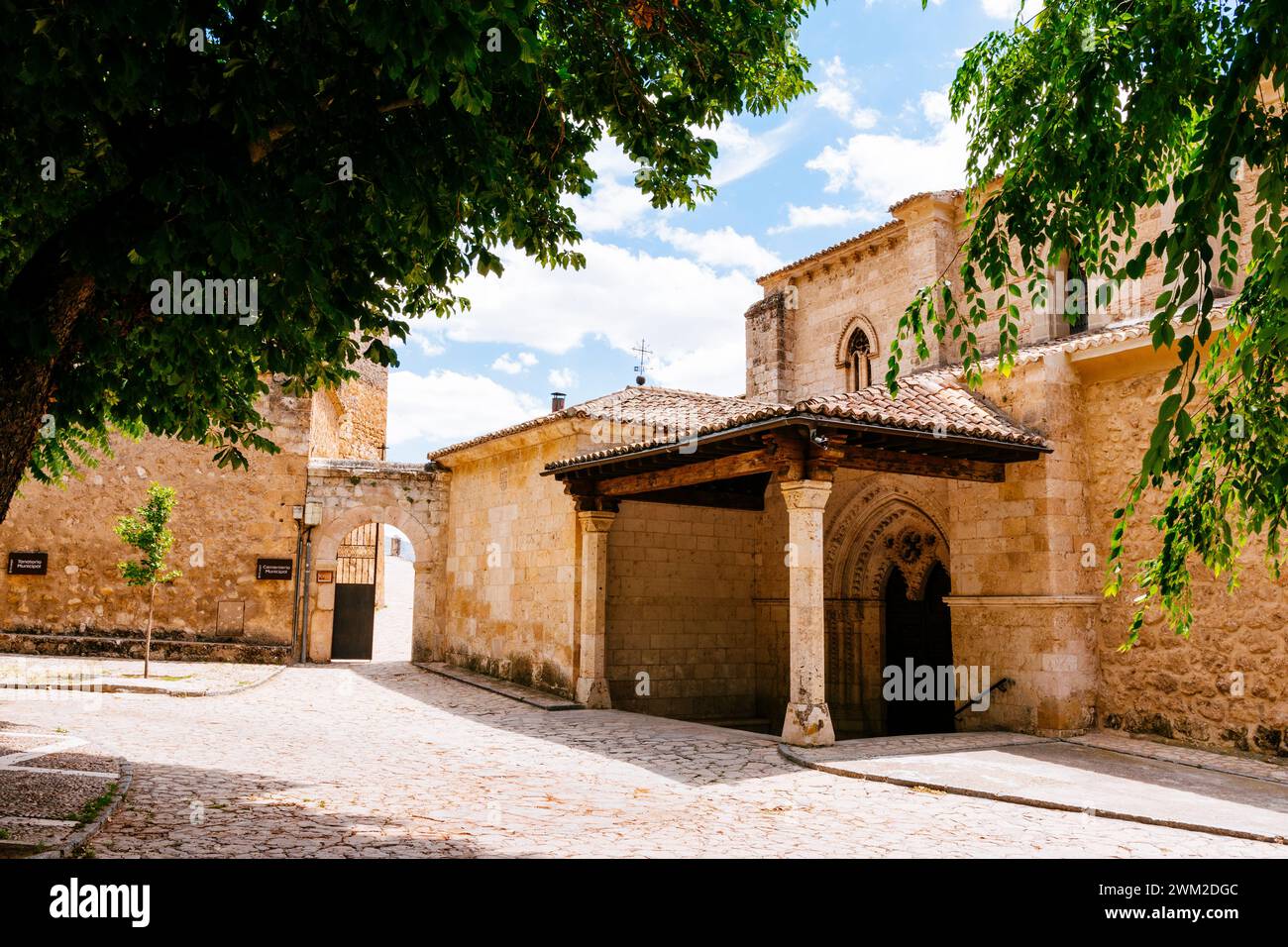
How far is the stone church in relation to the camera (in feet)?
32.5

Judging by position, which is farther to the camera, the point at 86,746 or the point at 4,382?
the point at 86,746

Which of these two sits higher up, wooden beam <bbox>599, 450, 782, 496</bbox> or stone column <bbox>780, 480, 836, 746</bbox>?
wooden beam <bbox>599, 450, 782, 496</bbox>

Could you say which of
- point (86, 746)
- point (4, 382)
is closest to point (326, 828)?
point (4, 382)

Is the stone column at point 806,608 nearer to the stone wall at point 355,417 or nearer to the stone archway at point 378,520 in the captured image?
the stone archway at point 378,520

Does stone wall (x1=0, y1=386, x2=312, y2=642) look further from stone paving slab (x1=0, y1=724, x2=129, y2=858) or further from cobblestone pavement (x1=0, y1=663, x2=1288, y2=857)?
stone paving slab (x1=0, y1=724, x2=129, y2=858)

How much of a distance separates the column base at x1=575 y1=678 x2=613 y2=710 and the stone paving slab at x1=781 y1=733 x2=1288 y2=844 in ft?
13.6

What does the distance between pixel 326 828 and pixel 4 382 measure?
310 cm

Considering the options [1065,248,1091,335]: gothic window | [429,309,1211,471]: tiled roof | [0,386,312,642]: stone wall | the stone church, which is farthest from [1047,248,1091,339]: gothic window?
[0,386,312,642]: stone wall

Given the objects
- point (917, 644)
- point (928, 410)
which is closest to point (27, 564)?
point (917, 644)

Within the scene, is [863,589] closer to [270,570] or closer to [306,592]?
[306,592]

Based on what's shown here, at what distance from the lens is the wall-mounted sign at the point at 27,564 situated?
707 inches

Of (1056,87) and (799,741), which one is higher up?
(1056,87)
